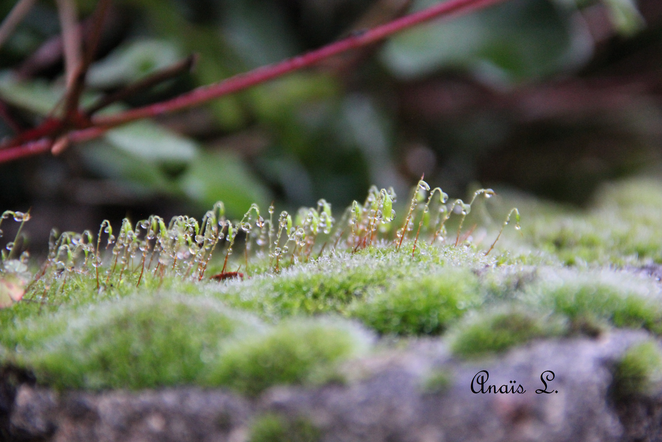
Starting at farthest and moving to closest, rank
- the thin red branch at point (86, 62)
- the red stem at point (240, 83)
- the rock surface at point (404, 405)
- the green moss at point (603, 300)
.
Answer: the red stem at point (240, 83) < the thin red branch at point (86, 62) < the green moss at point (603, 300) < the rock surface at point (404, 405)

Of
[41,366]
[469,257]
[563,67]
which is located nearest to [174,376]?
[41,366]

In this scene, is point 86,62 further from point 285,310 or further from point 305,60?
point 285,310

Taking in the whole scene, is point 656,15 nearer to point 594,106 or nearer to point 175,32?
point 594,106

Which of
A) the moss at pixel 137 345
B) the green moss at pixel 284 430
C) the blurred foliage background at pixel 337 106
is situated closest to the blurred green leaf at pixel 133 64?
the blurred foliage background at pixel 337 106

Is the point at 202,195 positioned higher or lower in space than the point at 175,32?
lower

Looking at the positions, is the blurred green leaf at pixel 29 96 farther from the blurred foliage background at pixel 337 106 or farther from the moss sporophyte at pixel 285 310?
the moss sporophyte at pixel 285 310

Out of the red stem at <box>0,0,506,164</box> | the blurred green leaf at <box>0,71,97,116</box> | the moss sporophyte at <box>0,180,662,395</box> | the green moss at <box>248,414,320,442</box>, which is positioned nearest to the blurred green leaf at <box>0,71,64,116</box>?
the blurred green leaf at <box>0,71,97,116</box>

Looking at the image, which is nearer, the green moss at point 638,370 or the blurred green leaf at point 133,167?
the green moss at point 638,370
